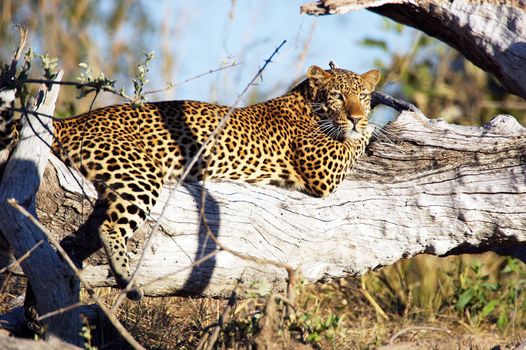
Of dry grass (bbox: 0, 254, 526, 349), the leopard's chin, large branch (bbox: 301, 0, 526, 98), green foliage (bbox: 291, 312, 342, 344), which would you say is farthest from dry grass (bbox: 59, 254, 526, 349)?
large branch (bbox: 301, 0, 526, 98)

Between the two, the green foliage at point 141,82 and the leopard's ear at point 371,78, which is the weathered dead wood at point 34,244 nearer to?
the green foliage at point 141,82

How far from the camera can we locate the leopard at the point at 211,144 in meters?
5.41

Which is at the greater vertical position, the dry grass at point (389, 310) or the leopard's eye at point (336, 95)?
the leopard's eye at point (336, 95)

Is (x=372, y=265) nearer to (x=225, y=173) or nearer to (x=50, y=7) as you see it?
(x=225, y=173)

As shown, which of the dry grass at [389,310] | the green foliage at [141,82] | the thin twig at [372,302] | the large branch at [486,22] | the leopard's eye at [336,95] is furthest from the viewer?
the thin twig at [372,302]

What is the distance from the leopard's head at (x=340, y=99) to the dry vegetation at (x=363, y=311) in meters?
1.31

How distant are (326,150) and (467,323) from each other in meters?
2.44

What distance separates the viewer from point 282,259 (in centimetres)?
596

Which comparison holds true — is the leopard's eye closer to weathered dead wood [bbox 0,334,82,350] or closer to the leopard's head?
the leopard's head

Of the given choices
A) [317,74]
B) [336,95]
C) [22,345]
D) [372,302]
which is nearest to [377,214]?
[336,95]

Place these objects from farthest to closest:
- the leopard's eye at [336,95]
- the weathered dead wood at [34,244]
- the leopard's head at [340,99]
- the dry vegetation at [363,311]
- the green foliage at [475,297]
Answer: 1. the green foliage at [475,297]
2. the leopard's eye at [336,95]
3. the leopard's head at [340,99]
4. the dry vegetation at [363,311]
5. the weathered dead wood at [34,244]

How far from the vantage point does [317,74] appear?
728 centimetres

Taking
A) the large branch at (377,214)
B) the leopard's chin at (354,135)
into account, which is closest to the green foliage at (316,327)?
the large branch at (377,214)

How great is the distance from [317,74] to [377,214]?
1618 millimetres
